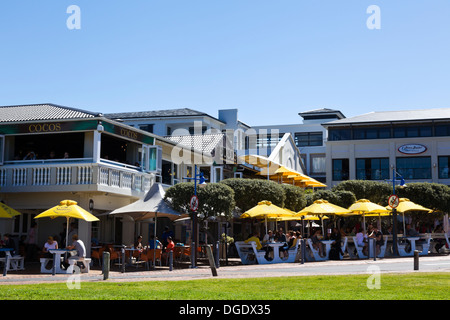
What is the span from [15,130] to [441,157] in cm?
3929

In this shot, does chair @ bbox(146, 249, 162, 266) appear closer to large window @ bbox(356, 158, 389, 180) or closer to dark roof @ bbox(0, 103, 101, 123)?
dark roof @ bbox(0, 103, 101, 123)

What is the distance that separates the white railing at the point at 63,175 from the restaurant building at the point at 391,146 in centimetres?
3324

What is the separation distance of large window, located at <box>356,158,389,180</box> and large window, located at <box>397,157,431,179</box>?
4.02ft

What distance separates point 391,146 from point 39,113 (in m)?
35.9

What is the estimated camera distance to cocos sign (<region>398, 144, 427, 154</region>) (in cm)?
5585

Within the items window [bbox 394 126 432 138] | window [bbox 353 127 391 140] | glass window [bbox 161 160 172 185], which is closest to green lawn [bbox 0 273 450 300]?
glass window [bbox 161 160 172 185]

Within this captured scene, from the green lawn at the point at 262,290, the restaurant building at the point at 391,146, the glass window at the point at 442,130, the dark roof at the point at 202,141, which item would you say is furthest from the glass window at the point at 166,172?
the glass window at the point at 442,130

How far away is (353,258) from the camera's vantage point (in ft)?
94.2

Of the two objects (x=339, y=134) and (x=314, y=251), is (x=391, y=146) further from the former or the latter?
(x=314, y=251)

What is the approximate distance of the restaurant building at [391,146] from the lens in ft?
182

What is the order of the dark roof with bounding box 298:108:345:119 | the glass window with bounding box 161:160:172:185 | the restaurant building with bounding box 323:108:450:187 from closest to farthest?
the glass window with bounding box 161:160:172:185 → the restaurant building with bounding box 323:108:450:187 → the dark roof with bounding box 298:108:345:119

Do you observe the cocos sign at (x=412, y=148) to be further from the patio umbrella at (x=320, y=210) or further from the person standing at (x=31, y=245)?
the person standing at (x=31, y=245)

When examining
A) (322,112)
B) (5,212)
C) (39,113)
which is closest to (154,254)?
(5,212)
